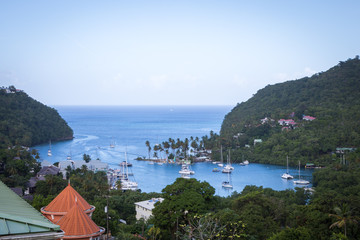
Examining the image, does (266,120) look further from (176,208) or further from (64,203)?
(64,203)

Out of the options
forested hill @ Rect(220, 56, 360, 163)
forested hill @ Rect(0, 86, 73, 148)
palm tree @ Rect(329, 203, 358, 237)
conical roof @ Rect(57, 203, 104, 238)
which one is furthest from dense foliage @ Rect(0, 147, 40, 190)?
forested hill @ Rect(220, 56, 360, 163)

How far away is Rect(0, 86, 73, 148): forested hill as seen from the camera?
55.7 meters

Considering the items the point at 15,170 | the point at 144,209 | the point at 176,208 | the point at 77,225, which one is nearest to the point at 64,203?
the point at 77,225

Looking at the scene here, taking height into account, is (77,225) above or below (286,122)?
below

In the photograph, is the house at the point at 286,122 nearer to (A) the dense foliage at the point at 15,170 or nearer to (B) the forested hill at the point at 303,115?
(B) the forested hill at the point at 303,115

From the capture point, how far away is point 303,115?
6034cm

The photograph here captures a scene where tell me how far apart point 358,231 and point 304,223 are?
2.07 metres

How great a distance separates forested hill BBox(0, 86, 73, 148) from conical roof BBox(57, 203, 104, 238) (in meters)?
45.3

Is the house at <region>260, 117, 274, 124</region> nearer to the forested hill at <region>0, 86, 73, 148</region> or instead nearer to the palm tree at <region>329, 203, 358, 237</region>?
the forested hill at <region>0, 86, 73, 148</region>

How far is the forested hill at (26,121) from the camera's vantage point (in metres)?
55.7

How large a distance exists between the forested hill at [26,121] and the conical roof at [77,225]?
149 ft

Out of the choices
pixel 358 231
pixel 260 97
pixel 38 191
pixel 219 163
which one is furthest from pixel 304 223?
pixel 260 97

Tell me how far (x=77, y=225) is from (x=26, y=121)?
5766cm

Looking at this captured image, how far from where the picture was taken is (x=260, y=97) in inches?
3221
